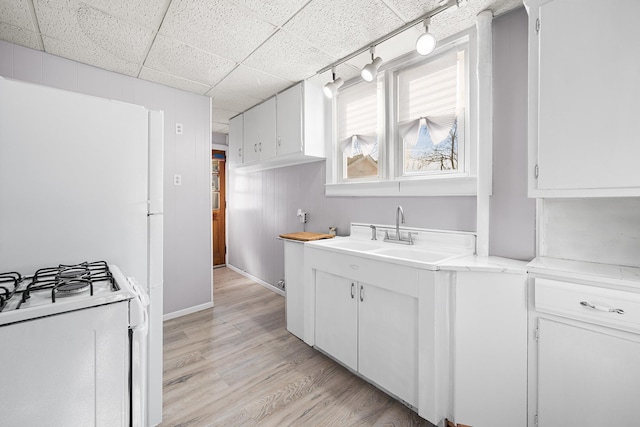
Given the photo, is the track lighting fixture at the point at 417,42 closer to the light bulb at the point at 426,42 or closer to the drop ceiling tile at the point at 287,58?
the light bulb at the point at 426,42

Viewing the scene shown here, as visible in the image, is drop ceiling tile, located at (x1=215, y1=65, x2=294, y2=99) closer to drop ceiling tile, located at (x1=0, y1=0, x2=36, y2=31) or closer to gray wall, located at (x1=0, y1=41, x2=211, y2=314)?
gray wall, located at (x1=0, y1=41, x2=211, y2=314)

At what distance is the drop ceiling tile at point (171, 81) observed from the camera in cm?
276

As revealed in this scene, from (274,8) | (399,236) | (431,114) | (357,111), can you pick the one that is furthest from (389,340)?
(274,8)

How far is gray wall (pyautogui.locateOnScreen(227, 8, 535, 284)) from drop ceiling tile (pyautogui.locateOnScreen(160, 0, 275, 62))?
4.55ft

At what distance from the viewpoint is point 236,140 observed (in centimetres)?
415

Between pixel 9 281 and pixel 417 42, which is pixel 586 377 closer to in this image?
pixel 417 42

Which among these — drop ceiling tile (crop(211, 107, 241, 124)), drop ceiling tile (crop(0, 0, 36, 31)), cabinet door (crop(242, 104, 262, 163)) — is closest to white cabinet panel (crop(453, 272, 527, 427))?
cabinet door (crop(242, 104, 262, 163))

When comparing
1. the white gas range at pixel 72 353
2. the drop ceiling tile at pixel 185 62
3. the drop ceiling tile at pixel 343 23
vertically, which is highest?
the drop ceiling tile at pixel 185 62

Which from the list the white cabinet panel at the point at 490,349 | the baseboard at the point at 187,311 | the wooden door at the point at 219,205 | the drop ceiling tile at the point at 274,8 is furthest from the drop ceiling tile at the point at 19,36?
the white cabinet panel at the point at 490,349

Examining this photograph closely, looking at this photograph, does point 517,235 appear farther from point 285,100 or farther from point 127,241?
point 285,100

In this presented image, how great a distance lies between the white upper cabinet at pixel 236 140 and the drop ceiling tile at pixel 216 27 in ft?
5.58

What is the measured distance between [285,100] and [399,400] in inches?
116

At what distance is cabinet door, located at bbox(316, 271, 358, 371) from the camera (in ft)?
6.53

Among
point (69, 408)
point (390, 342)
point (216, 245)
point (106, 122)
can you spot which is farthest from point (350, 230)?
point (216, 245)
